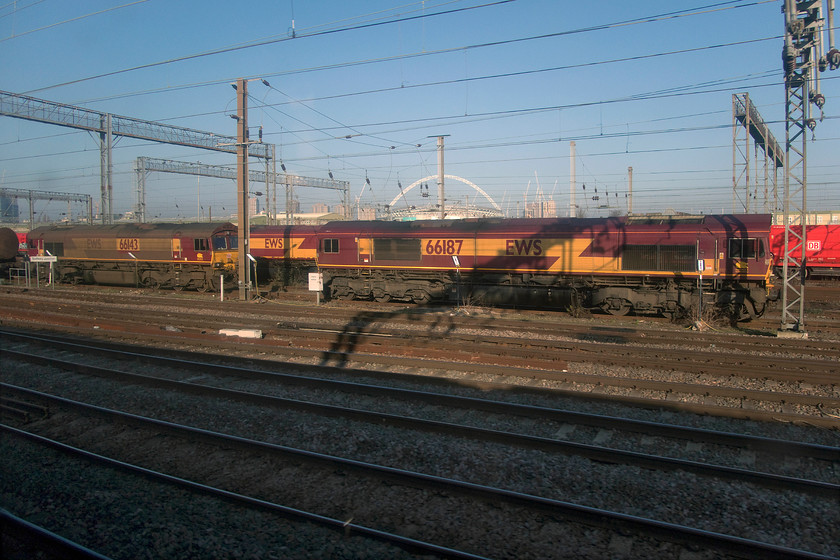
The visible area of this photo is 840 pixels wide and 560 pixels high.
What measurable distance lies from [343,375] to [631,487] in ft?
18.8

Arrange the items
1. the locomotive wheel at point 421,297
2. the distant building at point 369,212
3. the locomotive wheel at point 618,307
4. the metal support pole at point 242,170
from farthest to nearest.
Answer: the distant building at point 369,212 < the metal support pole at point 242,170 < the locomotive wheel at point 421,297 < the locomotive wheel at point 618,307

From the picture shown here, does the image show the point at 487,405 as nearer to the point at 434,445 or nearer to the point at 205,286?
the point at 434,445

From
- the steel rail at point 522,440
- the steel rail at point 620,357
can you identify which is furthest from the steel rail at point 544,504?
the steel rail at point 620,357

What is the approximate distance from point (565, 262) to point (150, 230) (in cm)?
2060

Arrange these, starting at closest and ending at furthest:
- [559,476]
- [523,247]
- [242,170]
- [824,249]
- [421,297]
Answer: [559,476] < [523,247] < [421,297] < [242,170] < [824,249]

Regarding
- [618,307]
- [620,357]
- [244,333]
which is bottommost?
[620,357]

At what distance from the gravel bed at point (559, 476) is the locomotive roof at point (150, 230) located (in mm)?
18459

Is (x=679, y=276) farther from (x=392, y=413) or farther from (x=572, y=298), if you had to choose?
(x=392, y=413)

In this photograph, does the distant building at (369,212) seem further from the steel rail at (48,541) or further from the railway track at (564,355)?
the steel rail at (48,541)

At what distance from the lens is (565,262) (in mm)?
18156

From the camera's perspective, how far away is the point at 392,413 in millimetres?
7992

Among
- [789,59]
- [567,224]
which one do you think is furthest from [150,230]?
[789,59]

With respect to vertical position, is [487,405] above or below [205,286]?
below

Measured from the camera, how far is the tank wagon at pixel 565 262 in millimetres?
16453
